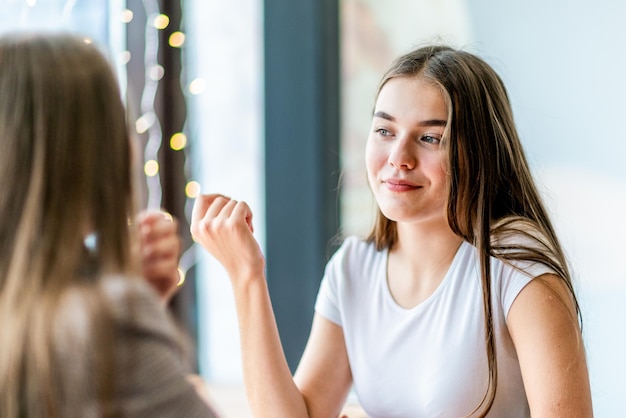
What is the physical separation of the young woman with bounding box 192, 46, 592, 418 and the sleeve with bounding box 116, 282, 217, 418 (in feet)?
2.10

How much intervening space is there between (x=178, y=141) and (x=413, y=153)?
139cm

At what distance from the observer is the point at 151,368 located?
839 millimetres

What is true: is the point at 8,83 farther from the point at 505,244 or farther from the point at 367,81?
the point at 367,81

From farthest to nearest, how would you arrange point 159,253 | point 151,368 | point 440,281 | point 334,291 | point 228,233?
point 334,291 < point 440,281 < point 228,233 < point 159,253 < point 151,368

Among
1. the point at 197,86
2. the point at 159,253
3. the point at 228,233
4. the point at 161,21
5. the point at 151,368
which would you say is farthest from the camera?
the point at 197,86

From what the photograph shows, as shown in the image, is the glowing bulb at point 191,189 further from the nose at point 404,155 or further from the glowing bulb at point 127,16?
the nose at point 404,155

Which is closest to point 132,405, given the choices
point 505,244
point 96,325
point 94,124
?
point 96,325

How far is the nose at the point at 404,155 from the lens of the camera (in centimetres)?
155

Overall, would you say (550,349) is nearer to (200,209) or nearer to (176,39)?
(200,209)

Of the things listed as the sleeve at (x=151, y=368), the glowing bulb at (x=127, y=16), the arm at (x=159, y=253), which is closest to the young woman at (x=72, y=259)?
the sleeve at (x=151, y=368)

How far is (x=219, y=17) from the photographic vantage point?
2844 mm

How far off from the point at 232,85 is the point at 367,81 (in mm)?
465

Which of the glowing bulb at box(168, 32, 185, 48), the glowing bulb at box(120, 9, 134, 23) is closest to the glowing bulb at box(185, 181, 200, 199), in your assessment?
the glowing bulb at box(168, 32, 185, 48)

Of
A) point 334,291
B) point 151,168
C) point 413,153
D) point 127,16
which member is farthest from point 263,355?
point 127,16
